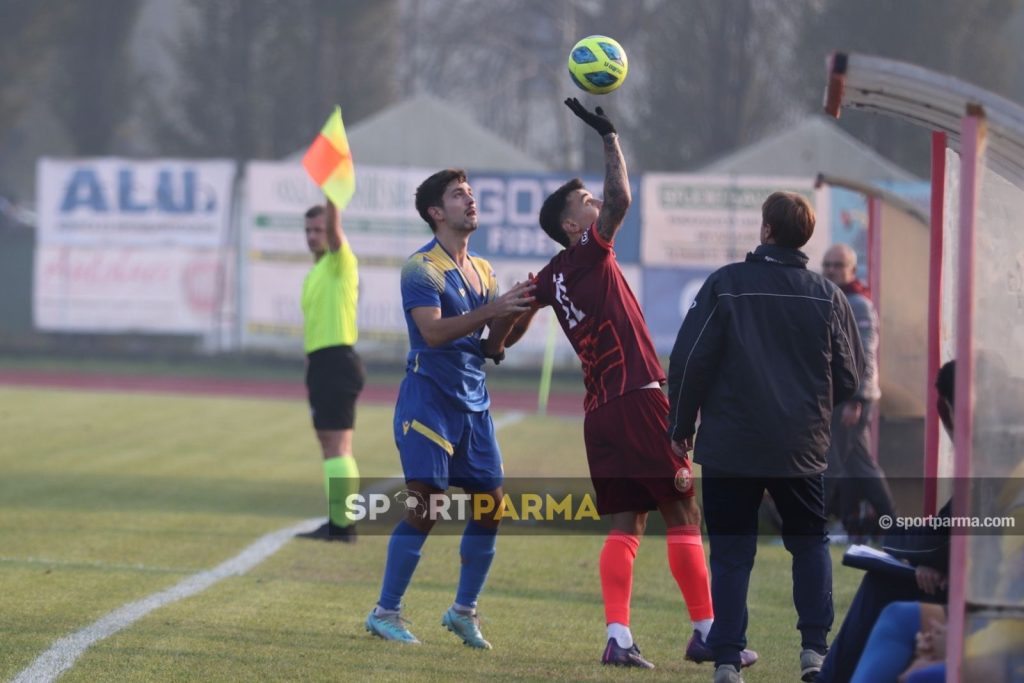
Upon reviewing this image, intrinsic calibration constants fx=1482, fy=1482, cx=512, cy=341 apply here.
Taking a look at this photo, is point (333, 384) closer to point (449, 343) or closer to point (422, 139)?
point (449, 343)

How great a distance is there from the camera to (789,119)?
42.8 metres

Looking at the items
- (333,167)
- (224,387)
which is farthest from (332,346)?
(224,387)

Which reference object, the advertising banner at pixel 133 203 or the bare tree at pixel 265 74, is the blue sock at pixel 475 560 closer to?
the advertising banner at pixel 133 203

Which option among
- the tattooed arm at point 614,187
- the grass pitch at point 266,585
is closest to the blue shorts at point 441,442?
the grass pitch at point 266,585

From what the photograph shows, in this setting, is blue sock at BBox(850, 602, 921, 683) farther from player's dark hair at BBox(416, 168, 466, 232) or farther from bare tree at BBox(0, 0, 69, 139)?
bare tree at BBox(0, 0, 69, 139)

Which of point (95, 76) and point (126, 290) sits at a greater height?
point (95, 76)

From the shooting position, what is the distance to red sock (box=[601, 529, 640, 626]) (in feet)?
20.8

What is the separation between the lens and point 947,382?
5.05 meters

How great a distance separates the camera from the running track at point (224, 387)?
897 inches

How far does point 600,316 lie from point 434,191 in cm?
108

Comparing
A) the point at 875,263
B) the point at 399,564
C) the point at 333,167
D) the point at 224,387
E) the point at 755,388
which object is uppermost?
the point at 333,167

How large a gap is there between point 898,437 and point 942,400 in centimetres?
588

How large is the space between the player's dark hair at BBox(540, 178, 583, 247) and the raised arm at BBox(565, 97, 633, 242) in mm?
386

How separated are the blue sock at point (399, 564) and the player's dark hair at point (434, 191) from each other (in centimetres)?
143
